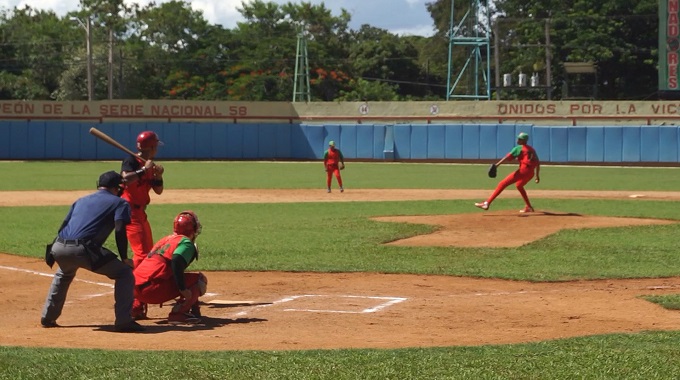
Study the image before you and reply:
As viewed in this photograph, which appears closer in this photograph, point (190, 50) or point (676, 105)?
point (676, 105)

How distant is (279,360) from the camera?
7.91m

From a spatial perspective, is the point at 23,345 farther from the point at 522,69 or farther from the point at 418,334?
the point at 522,69

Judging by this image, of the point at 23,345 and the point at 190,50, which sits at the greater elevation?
the point at 190,50

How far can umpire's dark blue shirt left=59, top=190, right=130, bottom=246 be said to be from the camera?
31.8 ft

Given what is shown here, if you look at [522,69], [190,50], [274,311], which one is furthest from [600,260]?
[190,50]

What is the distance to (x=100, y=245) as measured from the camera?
9805 millimetres

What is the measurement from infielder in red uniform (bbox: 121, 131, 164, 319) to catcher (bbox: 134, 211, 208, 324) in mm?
728

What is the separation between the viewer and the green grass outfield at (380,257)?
24.7 feet

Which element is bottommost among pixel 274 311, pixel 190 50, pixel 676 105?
pixel 274 311

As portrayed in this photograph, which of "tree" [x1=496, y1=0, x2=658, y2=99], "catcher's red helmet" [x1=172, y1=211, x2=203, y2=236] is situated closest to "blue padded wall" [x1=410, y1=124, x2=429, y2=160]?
"tree" [x1=496, y1=0, x2=658, y2=99]

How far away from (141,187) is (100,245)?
62.3 inches

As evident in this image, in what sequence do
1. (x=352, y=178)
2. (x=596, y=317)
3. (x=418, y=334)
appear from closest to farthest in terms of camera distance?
(x=418, y=334)
(x=596, y=317)
(x=352, y=178)

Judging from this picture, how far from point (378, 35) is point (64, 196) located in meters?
72.1

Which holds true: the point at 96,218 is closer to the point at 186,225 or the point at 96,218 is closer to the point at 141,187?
the point at 186,225
